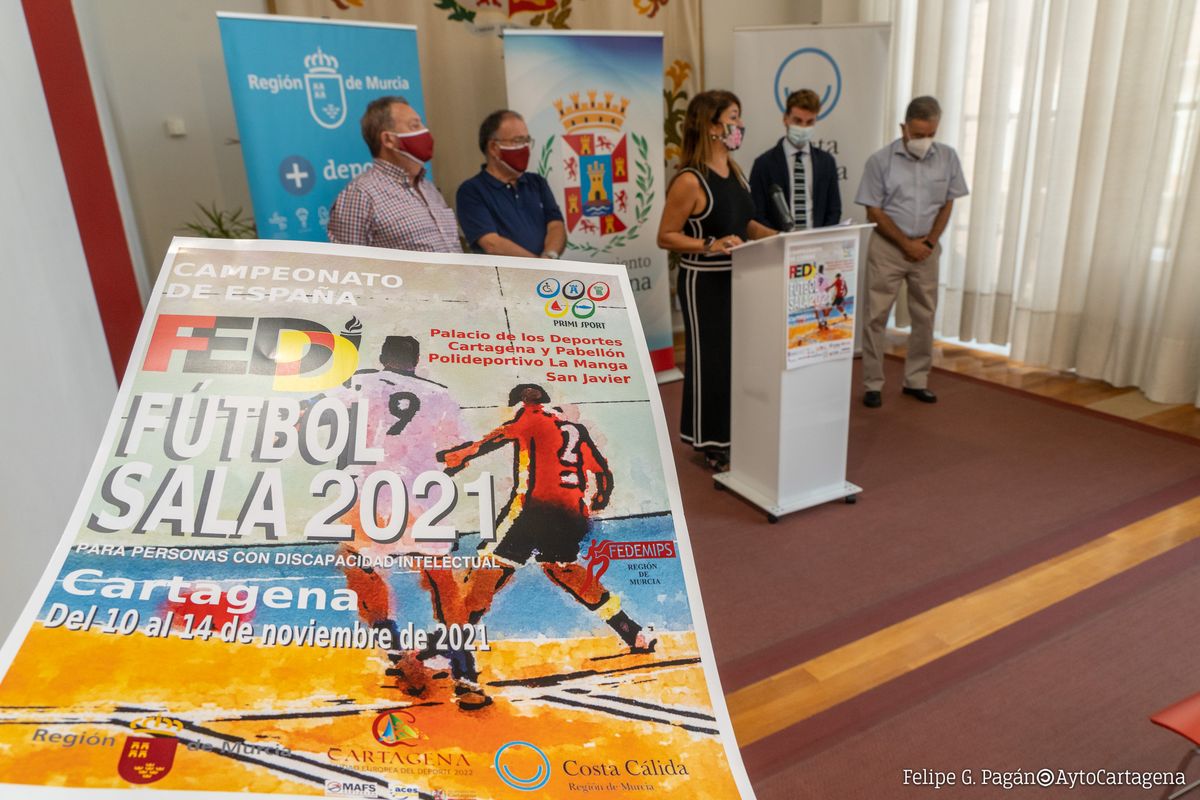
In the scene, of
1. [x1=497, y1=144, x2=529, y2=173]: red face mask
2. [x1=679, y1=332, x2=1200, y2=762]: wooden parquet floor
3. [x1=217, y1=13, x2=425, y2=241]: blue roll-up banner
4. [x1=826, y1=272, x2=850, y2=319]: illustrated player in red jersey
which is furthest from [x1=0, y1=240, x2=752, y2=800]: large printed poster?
[x1=217, y1=13, x2=425, y2=241]: blue roll-up banner

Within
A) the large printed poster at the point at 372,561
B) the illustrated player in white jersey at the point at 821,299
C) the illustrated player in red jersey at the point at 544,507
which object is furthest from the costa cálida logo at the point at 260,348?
the illustrated player in white jersey at the point at 821,299

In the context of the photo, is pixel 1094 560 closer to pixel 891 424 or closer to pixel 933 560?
pixel 933 560

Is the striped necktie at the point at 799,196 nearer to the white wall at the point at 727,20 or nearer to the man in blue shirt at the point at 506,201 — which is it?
the man in blue shirt at the point at 506,201

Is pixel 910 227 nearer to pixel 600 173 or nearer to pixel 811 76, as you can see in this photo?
pixel 811 76

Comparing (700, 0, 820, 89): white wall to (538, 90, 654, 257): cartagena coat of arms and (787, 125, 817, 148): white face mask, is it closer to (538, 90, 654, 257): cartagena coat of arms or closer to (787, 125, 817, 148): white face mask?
(538, 90, 654, 257): cartagena coat of arms

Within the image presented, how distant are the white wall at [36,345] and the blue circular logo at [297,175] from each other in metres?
1.36

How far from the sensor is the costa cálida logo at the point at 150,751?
47 centimetres

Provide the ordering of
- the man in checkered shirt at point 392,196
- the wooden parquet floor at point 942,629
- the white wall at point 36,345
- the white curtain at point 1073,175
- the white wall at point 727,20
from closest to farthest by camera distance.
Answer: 1. the white wall at point 36,345
2. the wooden parquet floor at point 942,629
3. the man in checkered shirt at point 392,196
4. the white curtain at point 1073,175
5. the white wall at point 727,20

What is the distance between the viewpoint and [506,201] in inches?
117

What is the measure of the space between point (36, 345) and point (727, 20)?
4.80 m

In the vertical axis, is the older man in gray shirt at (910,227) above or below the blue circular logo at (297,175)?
below

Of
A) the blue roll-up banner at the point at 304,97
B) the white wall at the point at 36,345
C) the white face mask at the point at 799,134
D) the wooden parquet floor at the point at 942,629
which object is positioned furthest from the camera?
the white face mask at the point at 799,134

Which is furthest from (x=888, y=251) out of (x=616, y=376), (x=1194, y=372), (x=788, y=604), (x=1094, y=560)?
(x=616, y=376)

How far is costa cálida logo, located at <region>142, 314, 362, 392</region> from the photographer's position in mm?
655
